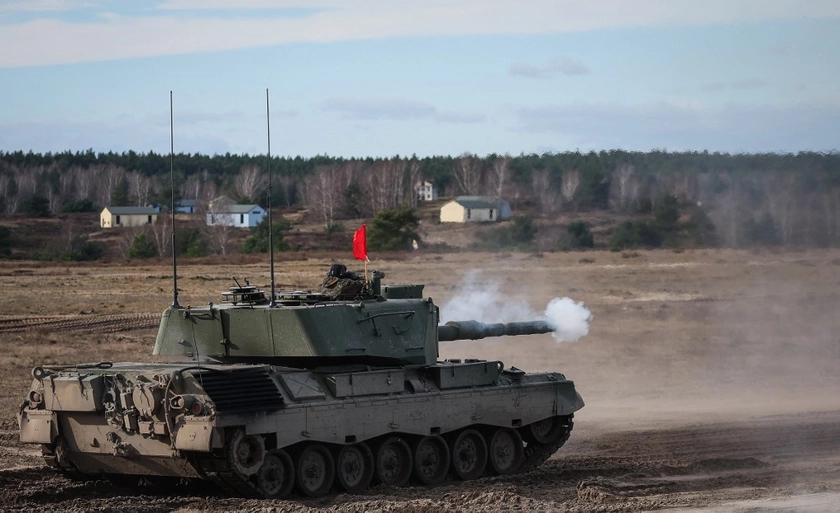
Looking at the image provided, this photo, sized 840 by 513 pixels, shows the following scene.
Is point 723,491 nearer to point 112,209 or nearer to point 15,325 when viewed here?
point 15,325

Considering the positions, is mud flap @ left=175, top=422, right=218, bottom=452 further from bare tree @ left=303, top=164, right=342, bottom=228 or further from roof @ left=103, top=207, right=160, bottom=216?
roof @ left=103, top=207, right=160, bottom=216

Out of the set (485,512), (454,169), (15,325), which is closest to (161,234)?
(454,169)

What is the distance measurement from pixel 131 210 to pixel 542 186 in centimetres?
4838

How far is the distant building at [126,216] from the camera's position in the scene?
92625mm

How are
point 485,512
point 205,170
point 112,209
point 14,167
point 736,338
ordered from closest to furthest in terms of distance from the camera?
point 485,512 < point 736,338 < point 112,209 < point 14,167 < point 205,170

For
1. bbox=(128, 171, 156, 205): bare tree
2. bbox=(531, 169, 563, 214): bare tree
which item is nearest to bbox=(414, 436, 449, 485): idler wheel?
bbox=(531, 169, 563, 214): bare tree

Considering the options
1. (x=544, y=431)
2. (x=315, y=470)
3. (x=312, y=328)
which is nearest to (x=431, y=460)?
(x=315, y=470)

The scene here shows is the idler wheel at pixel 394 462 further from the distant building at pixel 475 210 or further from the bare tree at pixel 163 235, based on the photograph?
the bare tree at pixel 163 235

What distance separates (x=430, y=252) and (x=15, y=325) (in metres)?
15.6

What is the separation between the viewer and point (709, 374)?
3372 cm

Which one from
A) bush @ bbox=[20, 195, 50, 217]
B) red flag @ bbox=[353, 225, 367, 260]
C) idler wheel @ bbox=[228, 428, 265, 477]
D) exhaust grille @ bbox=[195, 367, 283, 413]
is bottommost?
idler wheel @ bbox=[228, 428, 265, 477]

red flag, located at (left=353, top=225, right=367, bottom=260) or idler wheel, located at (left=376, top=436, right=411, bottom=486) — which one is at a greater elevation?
red flag, located at (left=353, top=225, right=367, bottom=260)

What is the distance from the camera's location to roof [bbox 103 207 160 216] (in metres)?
92.6

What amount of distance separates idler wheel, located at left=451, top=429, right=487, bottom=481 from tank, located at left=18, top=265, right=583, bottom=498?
0.03 m
